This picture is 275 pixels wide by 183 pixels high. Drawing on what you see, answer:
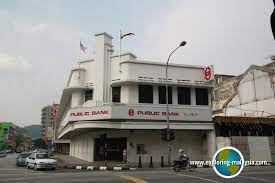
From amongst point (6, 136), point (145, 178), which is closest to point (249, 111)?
point (145, 178)

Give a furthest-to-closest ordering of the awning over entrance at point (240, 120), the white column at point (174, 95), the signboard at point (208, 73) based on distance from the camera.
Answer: the signboard at point (208, 73) → the awning over entrance at point (240, 120) → the white column at point (174, 95)

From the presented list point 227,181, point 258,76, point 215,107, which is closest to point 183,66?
point 258,76

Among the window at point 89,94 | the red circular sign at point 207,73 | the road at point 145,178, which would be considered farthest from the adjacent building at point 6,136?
the road at point 145,178

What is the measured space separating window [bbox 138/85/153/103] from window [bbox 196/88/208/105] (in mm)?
5476

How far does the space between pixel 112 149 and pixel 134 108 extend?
5.28 meters

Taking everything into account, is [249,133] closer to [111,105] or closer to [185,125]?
[185,125]

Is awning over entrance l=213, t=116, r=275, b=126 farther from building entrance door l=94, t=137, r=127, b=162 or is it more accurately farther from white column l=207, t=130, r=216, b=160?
building entrance door l=94, t=137, r=127, b=162

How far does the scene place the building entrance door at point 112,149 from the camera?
3231 cm

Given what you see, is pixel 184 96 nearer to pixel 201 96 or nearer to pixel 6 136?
pixel 201 96

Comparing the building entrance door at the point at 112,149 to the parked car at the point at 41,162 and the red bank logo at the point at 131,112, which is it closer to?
the red bank logo at the point at 131,112

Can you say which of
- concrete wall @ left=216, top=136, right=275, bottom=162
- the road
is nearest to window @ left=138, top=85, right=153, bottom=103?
concrete wall @ left=216, top=136, right=275, bottom=162

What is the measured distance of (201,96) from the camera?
34.9 meters

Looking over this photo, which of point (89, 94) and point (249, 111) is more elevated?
point (89, 94)

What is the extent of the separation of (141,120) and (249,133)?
12.7 m
